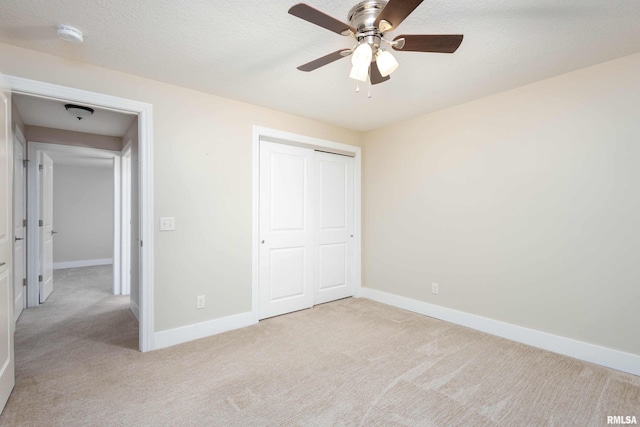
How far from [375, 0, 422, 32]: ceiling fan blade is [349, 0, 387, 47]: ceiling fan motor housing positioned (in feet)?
0.37

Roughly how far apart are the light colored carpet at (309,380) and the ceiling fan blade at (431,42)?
2.09 meters

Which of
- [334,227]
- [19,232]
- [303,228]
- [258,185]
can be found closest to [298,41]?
[258,185]

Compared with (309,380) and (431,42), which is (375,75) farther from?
(309,380)

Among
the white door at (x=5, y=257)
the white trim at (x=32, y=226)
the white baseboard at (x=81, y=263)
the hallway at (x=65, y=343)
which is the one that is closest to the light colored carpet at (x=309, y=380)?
the hallway at (x=65, y=343)

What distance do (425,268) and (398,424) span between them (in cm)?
209

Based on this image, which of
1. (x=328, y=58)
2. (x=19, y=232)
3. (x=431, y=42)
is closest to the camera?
(x=431, y=42)

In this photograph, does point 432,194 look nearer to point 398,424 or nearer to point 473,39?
point 473,39

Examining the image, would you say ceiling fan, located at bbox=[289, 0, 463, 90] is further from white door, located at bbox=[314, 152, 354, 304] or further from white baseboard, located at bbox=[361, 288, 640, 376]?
white baseboard, located at bbox=[361, 288, 640, 376]

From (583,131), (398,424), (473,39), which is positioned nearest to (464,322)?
(398,424)

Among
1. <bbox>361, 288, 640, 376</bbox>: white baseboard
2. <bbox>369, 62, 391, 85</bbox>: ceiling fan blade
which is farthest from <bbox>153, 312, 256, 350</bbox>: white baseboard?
<bbox>369, 62, 391, 85</bbox>: ceiling fan blade

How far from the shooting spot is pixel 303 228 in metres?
3.76

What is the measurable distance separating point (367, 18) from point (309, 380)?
7.65 feet

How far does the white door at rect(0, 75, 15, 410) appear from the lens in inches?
71.3

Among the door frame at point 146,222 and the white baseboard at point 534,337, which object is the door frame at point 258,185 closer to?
the white baseboard at point 534,337
